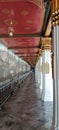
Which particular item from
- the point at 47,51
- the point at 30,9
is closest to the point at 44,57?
the point at 47,51

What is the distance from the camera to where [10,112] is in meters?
8.76

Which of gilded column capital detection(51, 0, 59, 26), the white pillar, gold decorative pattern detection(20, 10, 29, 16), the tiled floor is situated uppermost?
gold decorative pattern detection(20, 10, 29, 16)

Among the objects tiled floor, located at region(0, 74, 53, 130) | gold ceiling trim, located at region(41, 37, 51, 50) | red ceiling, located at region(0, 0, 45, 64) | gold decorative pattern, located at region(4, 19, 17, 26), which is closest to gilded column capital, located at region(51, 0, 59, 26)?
red ceiling, located at region(0, 0, 45, 64)

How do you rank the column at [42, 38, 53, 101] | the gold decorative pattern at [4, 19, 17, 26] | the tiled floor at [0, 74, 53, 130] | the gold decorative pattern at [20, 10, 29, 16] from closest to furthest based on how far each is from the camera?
the tiled floor at [0, 74, 53, 130] < the gold decorative pattern at [20, 10, 29, 16] < the gold decorative pattern at [4, 19, 17, 26] < the column at [42, 38, 53, 101]

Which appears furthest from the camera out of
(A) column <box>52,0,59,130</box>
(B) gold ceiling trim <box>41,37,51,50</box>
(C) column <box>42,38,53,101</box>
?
(C) column <box>42,38,53,101</box>

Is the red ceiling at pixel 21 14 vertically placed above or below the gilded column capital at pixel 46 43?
above

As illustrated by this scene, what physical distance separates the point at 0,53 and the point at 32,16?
5163mm

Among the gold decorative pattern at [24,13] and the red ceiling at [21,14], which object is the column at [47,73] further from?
the gold decorative pattern at [24,13]

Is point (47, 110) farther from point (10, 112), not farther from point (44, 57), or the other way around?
point (44, 57)

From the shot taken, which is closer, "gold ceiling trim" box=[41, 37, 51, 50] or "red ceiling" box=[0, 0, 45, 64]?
"red ceiling" box=[0, 0, 45, 64]

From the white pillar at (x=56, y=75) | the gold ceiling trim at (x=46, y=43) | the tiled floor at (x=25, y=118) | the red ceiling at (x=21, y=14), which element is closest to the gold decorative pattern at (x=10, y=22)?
the red ceiling at (x=21, y=14)

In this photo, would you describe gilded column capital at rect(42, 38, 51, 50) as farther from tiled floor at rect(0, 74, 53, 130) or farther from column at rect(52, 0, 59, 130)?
column at rect(52, 0, 59, 130)

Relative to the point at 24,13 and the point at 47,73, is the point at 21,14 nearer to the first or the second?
the point at 24,13

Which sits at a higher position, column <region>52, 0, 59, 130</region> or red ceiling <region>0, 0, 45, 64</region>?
red ceiling <region>0, 0, 45, 64</region>
